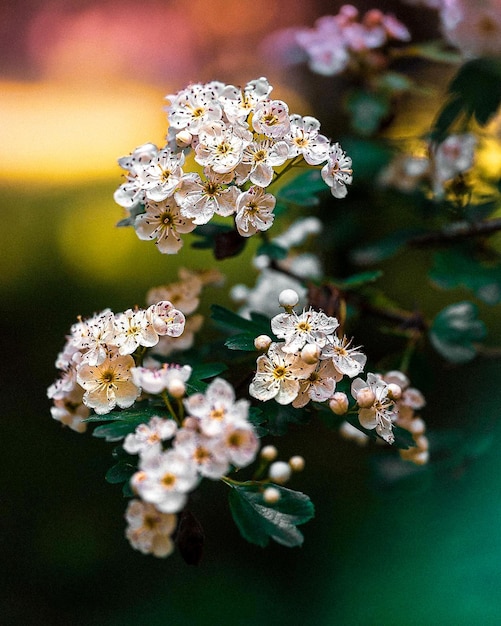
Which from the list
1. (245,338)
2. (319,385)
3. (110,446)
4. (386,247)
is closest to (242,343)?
(245,338)

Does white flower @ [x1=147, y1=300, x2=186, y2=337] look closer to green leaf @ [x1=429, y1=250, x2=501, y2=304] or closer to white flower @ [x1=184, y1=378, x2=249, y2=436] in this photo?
white flower @ [x1=184, y1=378, x2=249, y2=436]

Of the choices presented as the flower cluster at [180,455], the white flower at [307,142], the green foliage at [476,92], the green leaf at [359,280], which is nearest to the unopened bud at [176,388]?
the flower cluster at [180,455]

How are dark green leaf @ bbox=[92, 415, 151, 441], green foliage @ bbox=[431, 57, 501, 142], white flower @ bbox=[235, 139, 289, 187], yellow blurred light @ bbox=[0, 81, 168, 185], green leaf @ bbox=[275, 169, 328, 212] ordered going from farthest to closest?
1. yellow blurred light @ bbox=[0, 81, 168, 185]
2. green foliage @ bbox=[431, 57, 501, 142]
3. green leaf @ bbox=[275, 169, 328, 212]
4. white flower @ bbox=[235, 139, 289, 187]
5. dark green leaf @ bbox=[92, 415, 151, 441]

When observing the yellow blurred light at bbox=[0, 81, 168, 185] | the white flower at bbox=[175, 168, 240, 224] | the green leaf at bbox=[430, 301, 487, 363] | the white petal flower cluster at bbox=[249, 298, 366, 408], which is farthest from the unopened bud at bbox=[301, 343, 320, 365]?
the yellow blurred light at bbox=[0, 81, 168, 185]

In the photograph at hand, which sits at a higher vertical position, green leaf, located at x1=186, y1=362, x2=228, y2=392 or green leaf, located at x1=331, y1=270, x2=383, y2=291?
green leaf, located at x1=331, y1=270, x2=383, y2=291

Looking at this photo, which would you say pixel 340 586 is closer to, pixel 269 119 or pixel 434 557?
pixel 434 557

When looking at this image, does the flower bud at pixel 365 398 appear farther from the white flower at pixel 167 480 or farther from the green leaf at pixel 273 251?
the green leaf at pixel 273 251

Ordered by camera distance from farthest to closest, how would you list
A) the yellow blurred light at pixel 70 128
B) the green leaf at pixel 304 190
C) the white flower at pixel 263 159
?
the yellow blurred light at pixel 70 128, the green leaf at pixel 304 190, the white flower at pixel 263 159
